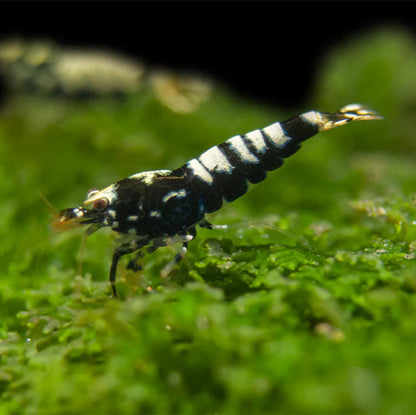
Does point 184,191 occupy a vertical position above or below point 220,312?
above

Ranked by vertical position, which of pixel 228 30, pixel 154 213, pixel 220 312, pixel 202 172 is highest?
pixel 228 30

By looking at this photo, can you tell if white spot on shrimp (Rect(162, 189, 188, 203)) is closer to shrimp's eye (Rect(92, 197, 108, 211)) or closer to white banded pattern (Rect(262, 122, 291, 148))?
shrimp's eye (Rect(92, 197, 108, 211))

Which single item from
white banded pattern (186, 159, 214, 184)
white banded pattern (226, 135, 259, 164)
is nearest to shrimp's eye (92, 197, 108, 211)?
white banded pattern (186, 159, 214, 184)

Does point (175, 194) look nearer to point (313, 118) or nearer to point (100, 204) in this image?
point (100, 204)

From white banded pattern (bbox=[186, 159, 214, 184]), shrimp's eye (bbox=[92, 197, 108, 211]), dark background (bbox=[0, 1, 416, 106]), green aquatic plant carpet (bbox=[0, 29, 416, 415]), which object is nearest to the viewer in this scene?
green aquatic plant carpet (bbox=[0, 29, 416, 415])

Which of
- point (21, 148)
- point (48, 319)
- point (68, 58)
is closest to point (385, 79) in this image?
point (68, 58)

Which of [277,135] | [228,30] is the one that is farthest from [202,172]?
[228,30]
